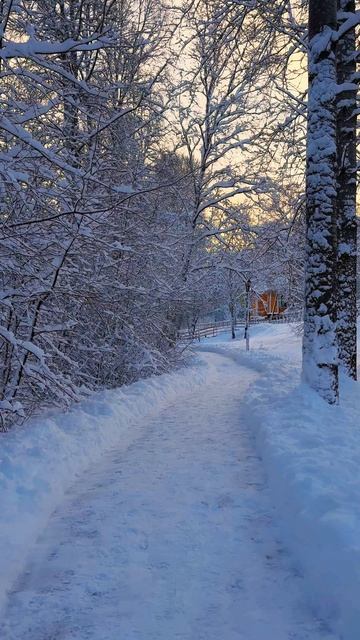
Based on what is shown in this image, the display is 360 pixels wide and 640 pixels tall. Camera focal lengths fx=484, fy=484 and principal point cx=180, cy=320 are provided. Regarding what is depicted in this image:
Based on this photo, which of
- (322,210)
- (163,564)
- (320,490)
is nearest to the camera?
(163,564)

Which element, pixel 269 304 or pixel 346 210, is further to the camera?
pixel 269 304

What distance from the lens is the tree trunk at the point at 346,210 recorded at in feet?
30.5

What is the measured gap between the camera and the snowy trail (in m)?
2.83

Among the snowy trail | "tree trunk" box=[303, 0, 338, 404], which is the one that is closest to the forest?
"tree trunk" box=[303, 0, 338, 404]

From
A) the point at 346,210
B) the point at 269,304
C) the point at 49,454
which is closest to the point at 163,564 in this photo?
the point at 49,454

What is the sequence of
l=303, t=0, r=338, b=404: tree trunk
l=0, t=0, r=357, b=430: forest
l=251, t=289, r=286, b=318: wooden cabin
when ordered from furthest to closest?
l=251, t=289, r=286, b=318: wooden cabin → l=303, t=0, r=338, b=404: tree trunk → l=0, t=0, r=357, b=430: forest

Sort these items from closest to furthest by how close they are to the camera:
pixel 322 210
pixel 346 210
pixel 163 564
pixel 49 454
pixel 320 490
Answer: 1. pixel 163 564
2. pixel 320 490
3. pixel 49 454
4. pixel 322 210
5. pixel 346 210

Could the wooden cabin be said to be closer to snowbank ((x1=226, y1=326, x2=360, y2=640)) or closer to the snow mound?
snowbank ((x1=226, y1=326, x2=360, y2=640))

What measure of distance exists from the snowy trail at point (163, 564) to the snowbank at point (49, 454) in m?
0.15

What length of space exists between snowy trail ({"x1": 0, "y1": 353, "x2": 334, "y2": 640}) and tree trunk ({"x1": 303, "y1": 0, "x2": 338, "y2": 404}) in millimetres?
2278

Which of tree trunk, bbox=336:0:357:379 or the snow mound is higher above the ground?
tree trunk, bbox=336:0:357:379

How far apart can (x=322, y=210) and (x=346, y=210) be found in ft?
8.89

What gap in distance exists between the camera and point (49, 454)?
5445 millimetres

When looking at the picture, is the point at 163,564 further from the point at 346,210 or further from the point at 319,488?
the point at 346,210
